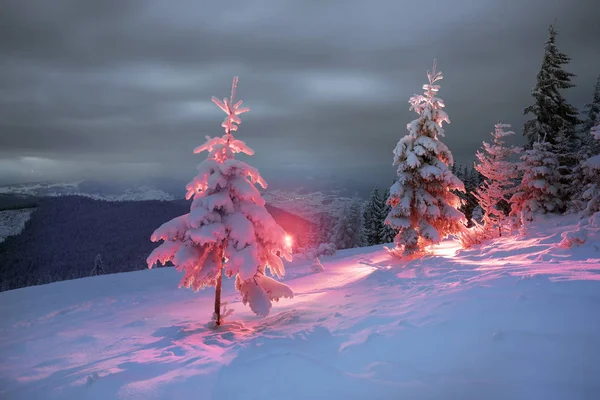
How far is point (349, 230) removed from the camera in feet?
160

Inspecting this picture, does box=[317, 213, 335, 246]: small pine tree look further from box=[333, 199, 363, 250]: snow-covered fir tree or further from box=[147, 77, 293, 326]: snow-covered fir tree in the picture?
box=[147, 77, 293, 326]: snow-covered fir tree

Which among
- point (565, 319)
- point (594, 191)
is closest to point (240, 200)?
point (565, 319)

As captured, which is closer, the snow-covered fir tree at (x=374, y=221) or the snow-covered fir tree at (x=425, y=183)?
the snow-covered fir tree at (x=425, y=183)

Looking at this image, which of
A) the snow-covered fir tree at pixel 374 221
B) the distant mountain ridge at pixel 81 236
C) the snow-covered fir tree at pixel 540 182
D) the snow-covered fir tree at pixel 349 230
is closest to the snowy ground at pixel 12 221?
the distant mountain ridge at pixel 81 236

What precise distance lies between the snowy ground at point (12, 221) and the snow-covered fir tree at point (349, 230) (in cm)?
10857

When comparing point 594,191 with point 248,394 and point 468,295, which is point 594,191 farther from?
point 248,394

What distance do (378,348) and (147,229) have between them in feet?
451

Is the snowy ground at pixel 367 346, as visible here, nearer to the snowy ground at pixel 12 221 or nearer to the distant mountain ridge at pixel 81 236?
the distant mountain ridge at pixel 81 236

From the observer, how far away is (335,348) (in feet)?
21.6

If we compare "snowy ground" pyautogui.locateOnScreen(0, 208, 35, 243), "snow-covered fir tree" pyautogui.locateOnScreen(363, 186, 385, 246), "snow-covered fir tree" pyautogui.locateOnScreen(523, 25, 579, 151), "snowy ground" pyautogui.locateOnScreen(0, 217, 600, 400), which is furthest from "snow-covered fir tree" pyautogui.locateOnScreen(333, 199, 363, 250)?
"snowy ground" pyautogui.locateOnScreen(0, 208, 35, 243)

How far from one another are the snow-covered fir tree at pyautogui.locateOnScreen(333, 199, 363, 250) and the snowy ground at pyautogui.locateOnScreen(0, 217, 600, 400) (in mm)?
35771

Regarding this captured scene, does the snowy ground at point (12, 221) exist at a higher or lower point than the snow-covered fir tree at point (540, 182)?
lower

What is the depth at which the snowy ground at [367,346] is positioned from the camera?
4.78 meters

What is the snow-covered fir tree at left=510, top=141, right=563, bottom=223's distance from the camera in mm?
20109
